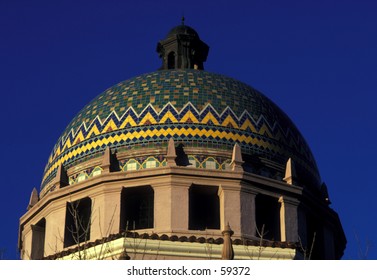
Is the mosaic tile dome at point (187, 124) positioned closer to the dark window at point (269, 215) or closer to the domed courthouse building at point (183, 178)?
the domed courthouse building at point (183, 178)

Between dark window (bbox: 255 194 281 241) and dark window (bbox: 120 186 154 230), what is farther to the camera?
dark window (bbox: 255 194 281 241)

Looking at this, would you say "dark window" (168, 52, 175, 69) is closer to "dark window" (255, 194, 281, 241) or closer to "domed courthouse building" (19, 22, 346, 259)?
"domed courthouse building" (19, 22, 346, 259)

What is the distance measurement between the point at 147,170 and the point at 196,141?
76.2 inches

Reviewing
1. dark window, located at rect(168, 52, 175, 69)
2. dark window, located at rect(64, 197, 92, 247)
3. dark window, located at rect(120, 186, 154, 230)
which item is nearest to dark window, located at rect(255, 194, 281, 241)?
dark window, located at rect(120, 186, 154, 230)

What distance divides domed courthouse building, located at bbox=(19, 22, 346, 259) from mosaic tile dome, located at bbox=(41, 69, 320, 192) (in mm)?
40

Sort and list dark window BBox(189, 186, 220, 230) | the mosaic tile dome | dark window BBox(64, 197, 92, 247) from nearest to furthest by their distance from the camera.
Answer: dark window BBox(189, 186, 220, 230)
dark window BBox(64, 197, 92, 247)
the mosaic tile dome

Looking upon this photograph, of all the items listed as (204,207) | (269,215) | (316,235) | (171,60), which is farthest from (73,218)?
(171,60)

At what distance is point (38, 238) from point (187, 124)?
17.6ft

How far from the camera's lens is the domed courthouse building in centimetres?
3089

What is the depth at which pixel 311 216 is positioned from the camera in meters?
33.4

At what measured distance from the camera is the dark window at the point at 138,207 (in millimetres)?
31656

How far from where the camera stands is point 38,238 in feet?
110

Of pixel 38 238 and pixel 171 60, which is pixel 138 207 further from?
pixel 171 60
